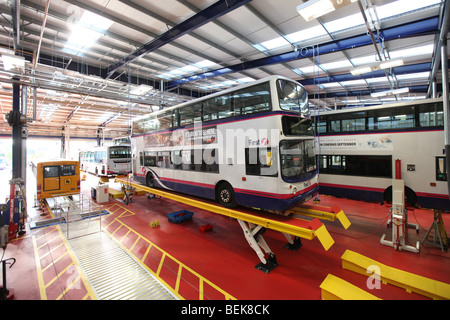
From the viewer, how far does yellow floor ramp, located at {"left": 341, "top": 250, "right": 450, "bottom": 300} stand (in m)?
3.72

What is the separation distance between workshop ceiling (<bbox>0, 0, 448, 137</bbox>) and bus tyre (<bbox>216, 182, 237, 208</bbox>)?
485cm

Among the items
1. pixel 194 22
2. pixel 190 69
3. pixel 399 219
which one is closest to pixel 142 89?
pixel 190 69

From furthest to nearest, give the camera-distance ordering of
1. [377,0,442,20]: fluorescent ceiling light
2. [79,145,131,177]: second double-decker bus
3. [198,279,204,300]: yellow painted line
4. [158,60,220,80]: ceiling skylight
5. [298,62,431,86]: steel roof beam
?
1. [79,145,131,177]: second double-decker bus
2. [158,60,220,80]: ceiling skylight
3. [298,62,431,86]: steel roof beam
4. [377,0,442,20]: fluorescent ceiling light
5. [198,279,204,300]: yellow painted line

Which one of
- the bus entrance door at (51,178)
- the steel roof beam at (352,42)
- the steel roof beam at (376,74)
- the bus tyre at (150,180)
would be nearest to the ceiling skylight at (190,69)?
the steel roof beam at (352,42)

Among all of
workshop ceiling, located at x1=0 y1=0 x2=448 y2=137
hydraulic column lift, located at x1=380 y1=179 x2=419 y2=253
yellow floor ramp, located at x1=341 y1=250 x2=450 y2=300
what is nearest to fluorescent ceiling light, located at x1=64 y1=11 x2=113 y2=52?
workshop ceiling, located at x1=0 y1=0 x2=448 y2=137

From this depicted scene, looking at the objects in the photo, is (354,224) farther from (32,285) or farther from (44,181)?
(44,181)

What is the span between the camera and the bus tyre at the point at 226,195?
5.81m

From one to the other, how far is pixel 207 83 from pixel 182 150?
6.73 meters

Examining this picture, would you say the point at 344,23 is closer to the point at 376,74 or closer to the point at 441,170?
the point at 376,74

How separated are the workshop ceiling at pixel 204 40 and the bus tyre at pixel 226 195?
4846mm

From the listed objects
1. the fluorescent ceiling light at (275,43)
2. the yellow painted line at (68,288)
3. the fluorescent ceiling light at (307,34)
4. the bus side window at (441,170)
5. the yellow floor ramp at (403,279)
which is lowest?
the yellow painted line at (68,288)

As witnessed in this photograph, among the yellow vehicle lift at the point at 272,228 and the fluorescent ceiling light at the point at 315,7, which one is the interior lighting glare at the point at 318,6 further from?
the yellow vehicle lift at the point at 272,228

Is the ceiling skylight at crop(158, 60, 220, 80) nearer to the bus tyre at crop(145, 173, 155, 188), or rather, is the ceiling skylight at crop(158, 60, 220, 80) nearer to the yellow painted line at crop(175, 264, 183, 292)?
the bus tyre at crop(145, 173, 155, 188)
